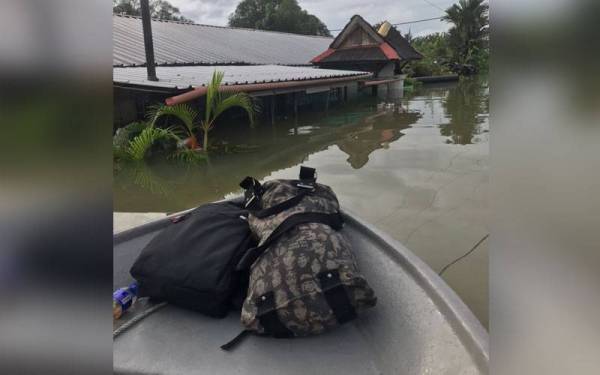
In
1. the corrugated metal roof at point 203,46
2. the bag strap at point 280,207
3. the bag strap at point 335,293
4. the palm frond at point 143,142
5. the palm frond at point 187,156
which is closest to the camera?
the bag strap at point 335,293

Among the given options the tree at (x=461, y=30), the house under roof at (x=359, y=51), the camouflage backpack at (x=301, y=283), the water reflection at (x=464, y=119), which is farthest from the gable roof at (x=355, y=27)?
the camouflage backpack at (x=301, y=283)

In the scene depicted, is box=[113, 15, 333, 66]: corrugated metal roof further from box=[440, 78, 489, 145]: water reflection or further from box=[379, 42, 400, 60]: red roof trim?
box=[440, 78, 489, 145]: water reflection

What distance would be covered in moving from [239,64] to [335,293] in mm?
15862

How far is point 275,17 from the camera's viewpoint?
40844 mm

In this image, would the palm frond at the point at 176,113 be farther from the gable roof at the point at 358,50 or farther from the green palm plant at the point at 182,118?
the gable roof at the point at 358,50

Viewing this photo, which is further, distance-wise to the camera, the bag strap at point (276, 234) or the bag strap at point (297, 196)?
the bag strap at point (297, 196)

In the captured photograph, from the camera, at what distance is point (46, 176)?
46 centimetres

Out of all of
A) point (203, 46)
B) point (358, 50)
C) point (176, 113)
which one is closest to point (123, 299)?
point (176, 113)

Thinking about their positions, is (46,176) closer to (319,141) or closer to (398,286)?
(398,286)

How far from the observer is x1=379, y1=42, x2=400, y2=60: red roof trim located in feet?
74.0

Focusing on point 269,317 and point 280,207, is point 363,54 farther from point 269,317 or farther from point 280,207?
point 269,317

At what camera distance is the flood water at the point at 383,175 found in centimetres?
420

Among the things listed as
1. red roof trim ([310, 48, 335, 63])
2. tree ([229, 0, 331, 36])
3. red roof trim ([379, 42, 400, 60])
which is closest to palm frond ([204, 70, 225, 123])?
red roof trim ([310, 48, 335, 63])

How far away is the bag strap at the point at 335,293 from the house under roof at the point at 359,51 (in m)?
21.5
